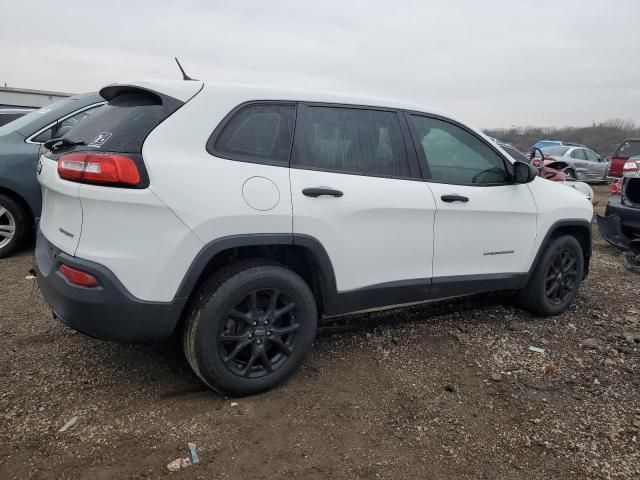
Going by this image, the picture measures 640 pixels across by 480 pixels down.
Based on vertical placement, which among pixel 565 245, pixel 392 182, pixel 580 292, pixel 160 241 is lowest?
pixel 580 292

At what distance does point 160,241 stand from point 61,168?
66 centimetres

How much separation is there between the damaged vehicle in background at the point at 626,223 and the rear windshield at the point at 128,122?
5844 millimetres

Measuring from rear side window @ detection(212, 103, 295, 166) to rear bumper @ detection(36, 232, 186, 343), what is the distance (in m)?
0.83

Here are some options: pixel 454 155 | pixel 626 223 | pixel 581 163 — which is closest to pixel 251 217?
pixel 454 155

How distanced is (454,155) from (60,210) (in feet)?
8.42

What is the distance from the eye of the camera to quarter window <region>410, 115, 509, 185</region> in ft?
11.3

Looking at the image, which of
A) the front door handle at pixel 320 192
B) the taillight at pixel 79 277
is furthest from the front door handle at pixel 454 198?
the taillight at pixel 79 277

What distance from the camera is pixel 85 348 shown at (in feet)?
11.0

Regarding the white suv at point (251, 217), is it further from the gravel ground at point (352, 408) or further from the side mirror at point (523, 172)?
the gravel ground at point (352, 408)


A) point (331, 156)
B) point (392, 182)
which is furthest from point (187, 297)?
point (392, 182)

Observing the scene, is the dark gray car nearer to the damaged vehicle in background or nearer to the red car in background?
the damaged vehicle in background

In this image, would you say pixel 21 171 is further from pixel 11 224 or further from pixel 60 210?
pixel 60 210

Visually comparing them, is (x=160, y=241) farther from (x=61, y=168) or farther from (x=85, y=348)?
(x=85, y=348)

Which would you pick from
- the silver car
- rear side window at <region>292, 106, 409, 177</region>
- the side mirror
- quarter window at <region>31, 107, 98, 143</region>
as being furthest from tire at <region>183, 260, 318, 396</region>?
the silver car
